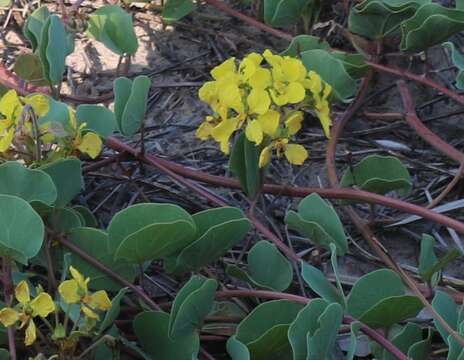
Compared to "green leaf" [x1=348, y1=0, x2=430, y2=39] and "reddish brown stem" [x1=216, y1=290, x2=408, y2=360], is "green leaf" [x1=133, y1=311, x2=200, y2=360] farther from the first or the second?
"green leaf" [x1=348, y1=0, x2=430, y2=39]

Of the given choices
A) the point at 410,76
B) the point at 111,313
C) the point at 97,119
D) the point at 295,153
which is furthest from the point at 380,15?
the point at 111,313

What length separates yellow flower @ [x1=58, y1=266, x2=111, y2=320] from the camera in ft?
3.74

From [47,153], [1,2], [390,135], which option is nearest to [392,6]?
[390,135]

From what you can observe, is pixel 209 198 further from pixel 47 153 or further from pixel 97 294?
pixel 97 294

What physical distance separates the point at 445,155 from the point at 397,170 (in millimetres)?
292

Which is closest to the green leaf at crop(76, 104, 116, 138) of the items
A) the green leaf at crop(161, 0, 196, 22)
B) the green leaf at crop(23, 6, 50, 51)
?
the green leaf at crop(23, 6, 50, 51)

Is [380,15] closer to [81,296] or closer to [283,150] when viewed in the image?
[283,150]

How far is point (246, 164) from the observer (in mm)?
1410

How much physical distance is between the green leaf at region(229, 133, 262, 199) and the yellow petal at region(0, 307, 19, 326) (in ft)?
1.42

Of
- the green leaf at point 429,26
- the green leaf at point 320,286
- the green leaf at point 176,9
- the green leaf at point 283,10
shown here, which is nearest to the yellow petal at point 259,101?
the green leaf at point 320,286

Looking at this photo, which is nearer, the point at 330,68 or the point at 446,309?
the point at 446,309

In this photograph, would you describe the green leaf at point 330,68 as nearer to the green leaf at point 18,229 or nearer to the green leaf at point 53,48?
the green leaf at point 53,48

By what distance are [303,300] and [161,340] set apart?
20cm

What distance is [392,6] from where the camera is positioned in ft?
5.61
